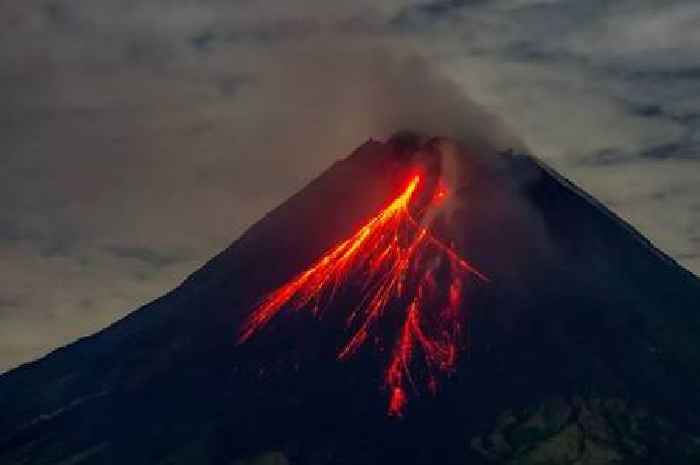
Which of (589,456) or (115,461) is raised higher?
(115,461)

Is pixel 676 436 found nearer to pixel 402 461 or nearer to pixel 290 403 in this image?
pixel 402 461

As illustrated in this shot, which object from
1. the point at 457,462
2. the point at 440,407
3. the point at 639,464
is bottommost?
the point at 639,464

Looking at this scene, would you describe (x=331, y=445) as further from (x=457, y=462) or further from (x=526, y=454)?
(x=526, y=454)

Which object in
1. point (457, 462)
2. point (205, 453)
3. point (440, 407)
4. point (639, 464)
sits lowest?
point (639, 464)

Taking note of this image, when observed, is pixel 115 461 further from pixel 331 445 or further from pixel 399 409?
pixel 399 409

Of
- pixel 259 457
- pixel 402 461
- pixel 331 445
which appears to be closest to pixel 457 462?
pixel 402 461

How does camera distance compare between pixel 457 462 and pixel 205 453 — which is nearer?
pixel 457 462

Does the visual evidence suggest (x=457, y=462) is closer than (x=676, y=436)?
Yes

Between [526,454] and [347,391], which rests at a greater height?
[347,391]

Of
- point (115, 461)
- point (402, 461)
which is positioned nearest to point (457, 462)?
point (402, 461)
